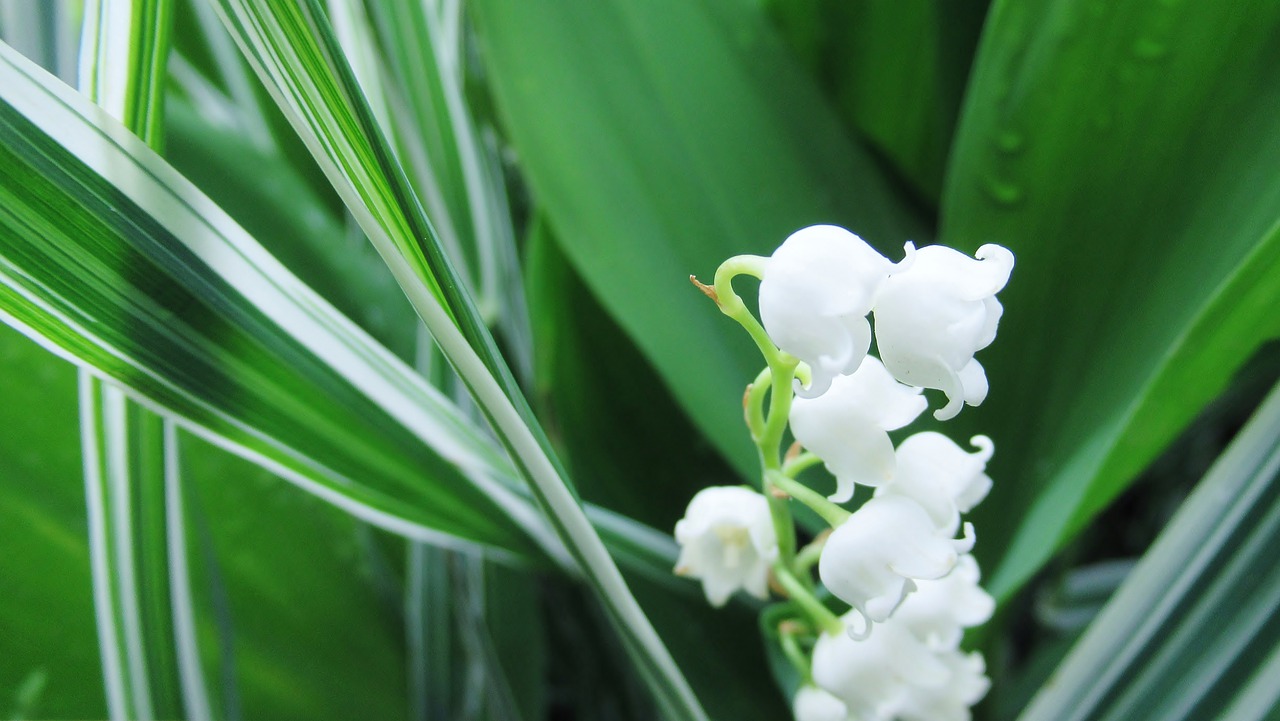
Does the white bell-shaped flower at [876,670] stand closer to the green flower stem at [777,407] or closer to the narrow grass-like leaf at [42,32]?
the green flower stem at [777,407]

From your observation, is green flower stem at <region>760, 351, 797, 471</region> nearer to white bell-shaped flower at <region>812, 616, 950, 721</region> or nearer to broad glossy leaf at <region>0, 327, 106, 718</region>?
white bell-shaped flower at <region>812, 616, 950, 721</region>

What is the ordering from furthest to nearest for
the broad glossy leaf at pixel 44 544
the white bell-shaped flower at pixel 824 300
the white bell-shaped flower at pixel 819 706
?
the broad glossy leaf at pixel 44 544 → the white bell-shaped flower at pixel 819 706 → the white bell-shaped flower at pixel 824 300

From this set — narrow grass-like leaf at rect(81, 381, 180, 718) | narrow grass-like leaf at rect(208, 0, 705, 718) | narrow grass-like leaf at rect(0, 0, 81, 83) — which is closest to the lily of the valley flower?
narrow grass-like leaf at rect(208, 0, 705, 718)

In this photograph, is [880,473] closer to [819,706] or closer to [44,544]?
[819,706]

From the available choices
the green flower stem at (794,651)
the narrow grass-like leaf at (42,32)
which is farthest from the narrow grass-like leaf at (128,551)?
the green flower stem at (794,651)

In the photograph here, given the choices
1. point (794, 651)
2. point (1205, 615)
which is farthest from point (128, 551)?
point (1205, 615)

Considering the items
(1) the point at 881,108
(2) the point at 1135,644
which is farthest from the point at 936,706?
(1) the point at 881,108

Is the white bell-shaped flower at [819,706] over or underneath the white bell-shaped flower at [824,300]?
underneath
